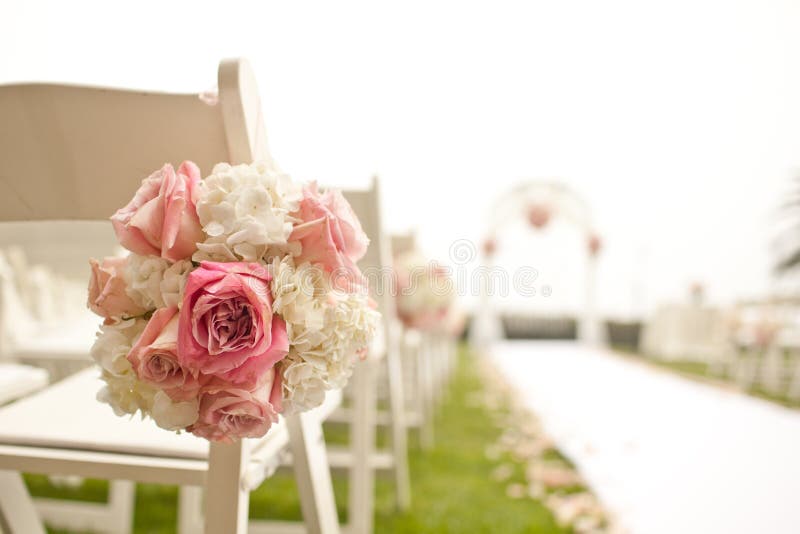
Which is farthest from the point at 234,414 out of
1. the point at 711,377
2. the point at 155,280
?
the point at 711,377

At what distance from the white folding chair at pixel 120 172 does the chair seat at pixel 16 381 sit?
12cm

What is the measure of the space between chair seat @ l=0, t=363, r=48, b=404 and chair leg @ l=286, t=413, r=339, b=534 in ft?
1.68

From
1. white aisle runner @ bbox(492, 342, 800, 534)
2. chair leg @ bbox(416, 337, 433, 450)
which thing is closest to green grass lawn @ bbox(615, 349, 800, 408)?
white aisle runner @ bbox(492, 342, 800, 534)

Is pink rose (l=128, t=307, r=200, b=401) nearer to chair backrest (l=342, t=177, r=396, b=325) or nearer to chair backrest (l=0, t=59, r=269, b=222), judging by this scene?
chair backrest (l=0, t=59, r=269, b=222)

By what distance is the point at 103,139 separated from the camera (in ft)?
2.51

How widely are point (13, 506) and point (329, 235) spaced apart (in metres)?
0.72

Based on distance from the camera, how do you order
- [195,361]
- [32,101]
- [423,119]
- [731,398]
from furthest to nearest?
[423,119]
[731,398]
[32,101]
[195,361]

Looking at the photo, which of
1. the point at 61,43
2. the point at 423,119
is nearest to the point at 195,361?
the point at 61,43

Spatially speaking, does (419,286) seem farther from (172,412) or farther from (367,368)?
(172,412)

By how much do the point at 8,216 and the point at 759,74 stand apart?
11.7m

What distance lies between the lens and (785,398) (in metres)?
5.05

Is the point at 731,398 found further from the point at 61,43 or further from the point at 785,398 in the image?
the point at 61,43

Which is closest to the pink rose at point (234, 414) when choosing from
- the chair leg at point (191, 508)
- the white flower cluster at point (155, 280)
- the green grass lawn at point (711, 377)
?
the white flower cluster at point (155, 280)

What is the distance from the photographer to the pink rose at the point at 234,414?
2.07 feet
